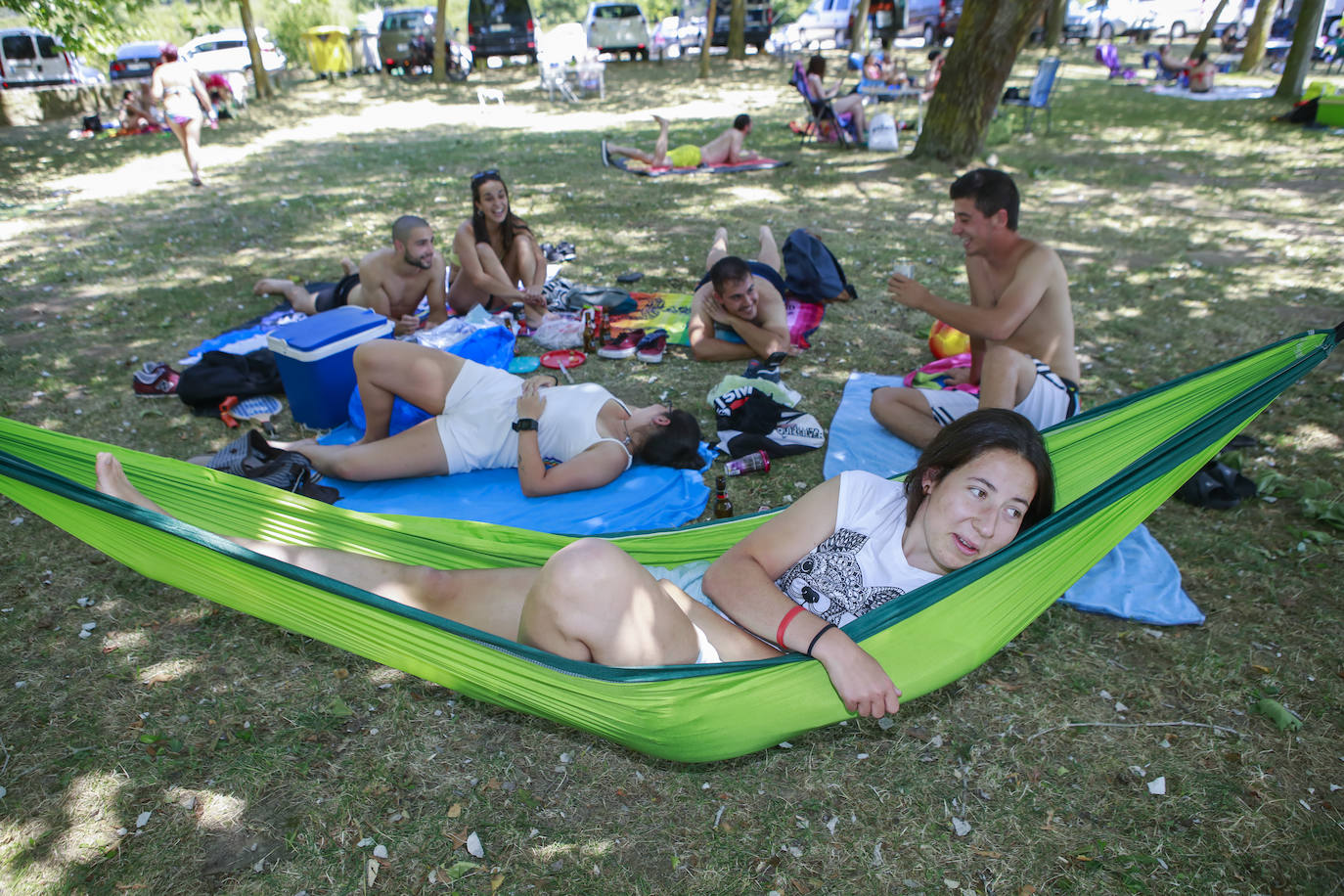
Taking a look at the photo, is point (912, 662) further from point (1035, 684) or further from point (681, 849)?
point (1035, 684)

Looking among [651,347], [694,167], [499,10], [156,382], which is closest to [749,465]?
[651,347]

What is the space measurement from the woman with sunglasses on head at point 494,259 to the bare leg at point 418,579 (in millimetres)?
2510

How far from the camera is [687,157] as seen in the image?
810cm

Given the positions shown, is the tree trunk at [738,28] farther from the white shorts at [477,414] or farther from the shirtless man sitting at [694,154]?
the white shorts at [477,414]

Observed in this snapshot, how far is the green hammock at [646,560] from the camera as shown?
147 cm

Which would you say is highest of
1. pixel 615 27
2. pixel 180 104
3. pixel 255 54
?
pixel 615 27

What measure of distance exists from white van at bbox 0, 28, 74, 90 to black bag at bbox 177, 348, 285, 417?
539 inches

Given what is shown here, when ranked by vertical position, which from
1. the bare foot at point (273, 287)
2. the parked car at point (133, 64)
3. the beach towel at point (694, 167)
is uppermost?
the parked car at point (133, 64)

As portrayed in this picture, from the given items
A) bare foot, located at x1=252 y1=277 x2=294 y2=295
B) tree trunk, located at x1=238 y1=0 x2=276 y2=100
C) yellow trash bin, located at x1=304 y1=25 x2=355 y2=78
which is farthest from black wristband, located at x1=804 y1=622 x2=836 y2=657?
yellow trash bin, located at x1=304 y1=25 x2=355 y2=78

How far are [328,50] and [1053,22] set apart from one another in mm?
16305

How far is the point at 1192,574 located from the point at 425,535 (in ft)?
7.86

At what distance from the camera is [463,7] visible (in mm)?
29266

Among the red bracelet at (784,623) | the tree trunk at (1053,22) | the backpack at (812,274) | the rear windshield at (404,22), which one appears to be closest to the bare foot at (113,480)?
the red bracelet at (784,623)

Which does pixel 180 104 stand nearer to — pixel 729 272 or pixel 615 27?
pixel 729 272
